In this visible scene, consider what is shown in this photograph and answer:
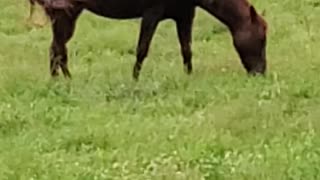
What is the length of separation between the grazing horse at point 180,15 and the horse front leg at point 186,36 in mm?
11

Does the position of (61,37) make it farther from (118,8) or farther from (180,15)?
(180,15)

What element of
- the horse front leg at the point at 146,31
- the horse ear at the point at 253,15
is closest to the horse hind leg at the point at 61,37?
the horse front leg at the point at 146,31

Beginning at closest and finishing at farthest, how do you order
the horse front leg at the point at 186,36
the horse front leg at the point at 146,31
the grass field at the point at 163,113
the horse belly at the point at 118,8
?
the grass field at the point at 163,113
the horse front leg at the point at 146,31
the horse belly at the point at 118,8
the horse front leg at the point at 186,36

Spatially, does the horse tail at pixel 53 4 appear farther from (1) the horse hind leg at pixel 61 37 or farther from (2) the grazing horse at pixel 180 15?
(1) the horse hind leg at pixel 61 37

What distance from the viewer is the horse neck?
1071cm

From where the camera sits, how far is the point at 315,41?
1284 centimetres

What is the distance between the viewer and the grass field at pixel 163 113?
694 cm

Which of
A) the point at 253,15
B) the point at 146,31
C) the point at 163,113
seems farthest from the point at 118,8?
the point at 163,113

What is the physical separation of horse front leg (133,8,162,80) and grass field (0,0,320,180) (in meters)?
0.18

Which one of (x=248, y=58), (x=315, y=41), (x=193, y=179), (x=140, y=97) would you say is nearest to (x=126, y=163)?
(x=193, y=179)

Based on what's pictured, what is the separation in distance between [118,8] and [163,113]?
221cm

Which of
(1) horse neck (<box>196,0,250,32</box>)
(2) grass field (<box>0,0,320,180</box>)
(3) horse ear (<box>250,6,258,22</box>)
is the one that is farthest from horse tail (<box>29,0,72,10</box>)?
(3) horse ear (<box>250,6,258,22</box>)

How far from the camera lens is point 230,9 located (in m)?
10.7

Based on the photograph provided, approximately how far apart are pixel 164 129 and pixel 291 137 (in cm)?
106
